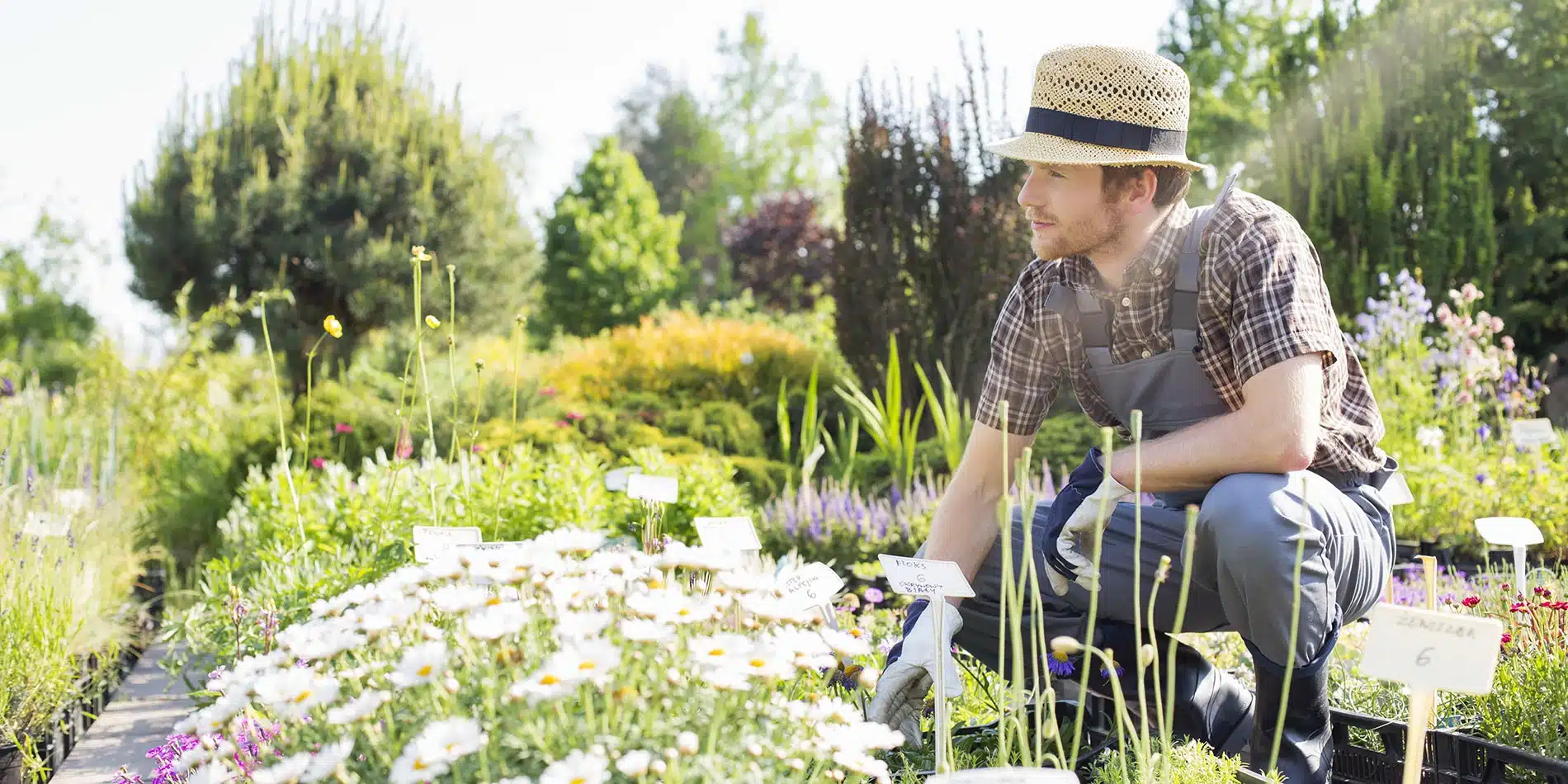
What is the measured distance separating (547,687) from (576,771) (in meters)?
0.09

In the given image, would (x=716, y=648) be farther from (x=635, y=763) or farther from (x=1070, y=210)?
(x=1070, y=210)

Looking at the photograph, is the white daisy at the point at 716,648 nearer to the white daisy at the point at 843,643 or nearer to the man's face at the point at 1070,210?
the white daisy at the point at 843,643

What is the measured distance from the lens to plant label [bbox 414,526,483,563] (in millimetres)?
2023

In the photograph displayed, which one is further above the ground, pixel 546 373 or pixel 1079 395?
pixel 1079 395

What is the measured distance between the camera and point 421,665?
4.04 ft

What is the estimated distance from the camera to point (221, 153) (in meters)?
9.66

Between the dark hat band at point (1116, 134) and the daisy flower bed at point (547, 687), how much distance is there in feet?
3.67

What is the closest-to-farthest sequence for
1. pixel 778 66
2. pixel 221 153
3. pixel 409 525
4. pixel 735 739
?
pixel 735 739
pixel 409 525
pixel 221 153
pixel 778 66

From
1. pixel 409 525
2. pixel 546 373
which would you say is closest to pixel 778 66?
pixel 546 373

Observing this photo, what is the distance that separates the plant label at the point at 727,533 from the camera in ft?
7.34

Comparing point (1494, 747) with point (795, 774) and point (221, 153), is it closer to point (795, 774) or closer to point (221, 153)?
point (795, 774)

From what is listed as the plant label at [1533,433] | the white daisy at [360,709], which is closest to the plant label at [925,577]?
the white daisy at [360,709]

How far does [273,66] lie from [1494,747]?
10895 millimetres

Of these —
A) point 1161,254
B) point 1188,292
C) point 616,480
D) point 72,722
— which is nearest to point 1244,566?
point 1188,292
